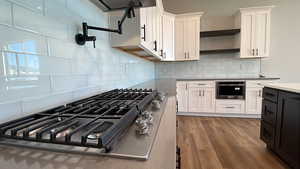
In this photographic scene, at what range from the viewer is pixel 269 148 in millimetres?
1932

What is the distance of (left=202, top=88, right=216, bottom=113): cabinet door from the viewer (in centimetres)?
339

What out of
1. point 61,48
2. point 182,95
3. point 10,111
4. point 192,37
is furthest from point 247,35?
point 10,111

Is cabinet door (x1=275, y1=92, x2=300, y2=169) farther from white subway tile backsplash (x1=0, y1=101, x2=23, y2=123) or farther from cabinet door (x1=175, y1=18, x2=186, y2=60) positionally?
cabinet door (x1=175, y1=18, x2=186, y2=60)

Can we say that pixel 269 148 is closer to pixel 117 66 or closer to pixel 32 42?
pixel 117 66

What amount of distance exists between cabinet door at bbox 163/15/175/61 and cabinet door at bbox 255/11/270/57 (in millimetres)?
1817

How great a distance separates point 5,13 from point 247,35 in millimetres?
3893

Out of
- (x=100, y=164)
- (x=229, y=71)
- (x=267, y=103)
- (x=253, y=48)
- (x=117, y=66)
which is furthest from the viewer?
(x=229, y=71)

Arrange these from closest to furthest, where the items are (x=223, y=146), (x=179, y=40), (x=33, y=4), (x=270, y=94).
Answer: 1. (x=33, y=4)
2. (x=270, y=94)
3. (x=223, y=146)
4. (x=179, y=40)

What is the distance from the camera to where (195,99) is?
3506 millimetres

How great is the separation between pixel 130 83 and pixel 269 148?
2.02 meters

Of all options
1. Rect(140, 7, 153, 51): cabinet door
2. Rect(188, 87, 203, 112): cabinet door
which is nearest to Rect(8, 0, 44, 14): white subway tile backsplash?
Rect(140, 7, 153, 51): cabinet door

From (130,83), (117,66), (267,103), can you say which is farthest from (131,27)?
(267,103)

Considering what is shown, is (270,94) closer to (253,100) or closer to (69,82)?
(253,100)

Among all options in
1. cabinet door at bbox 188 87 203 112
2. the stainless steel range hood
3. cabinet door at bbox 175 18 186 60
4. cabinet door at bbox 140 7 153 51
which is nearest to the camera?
the stainless steel range hood
